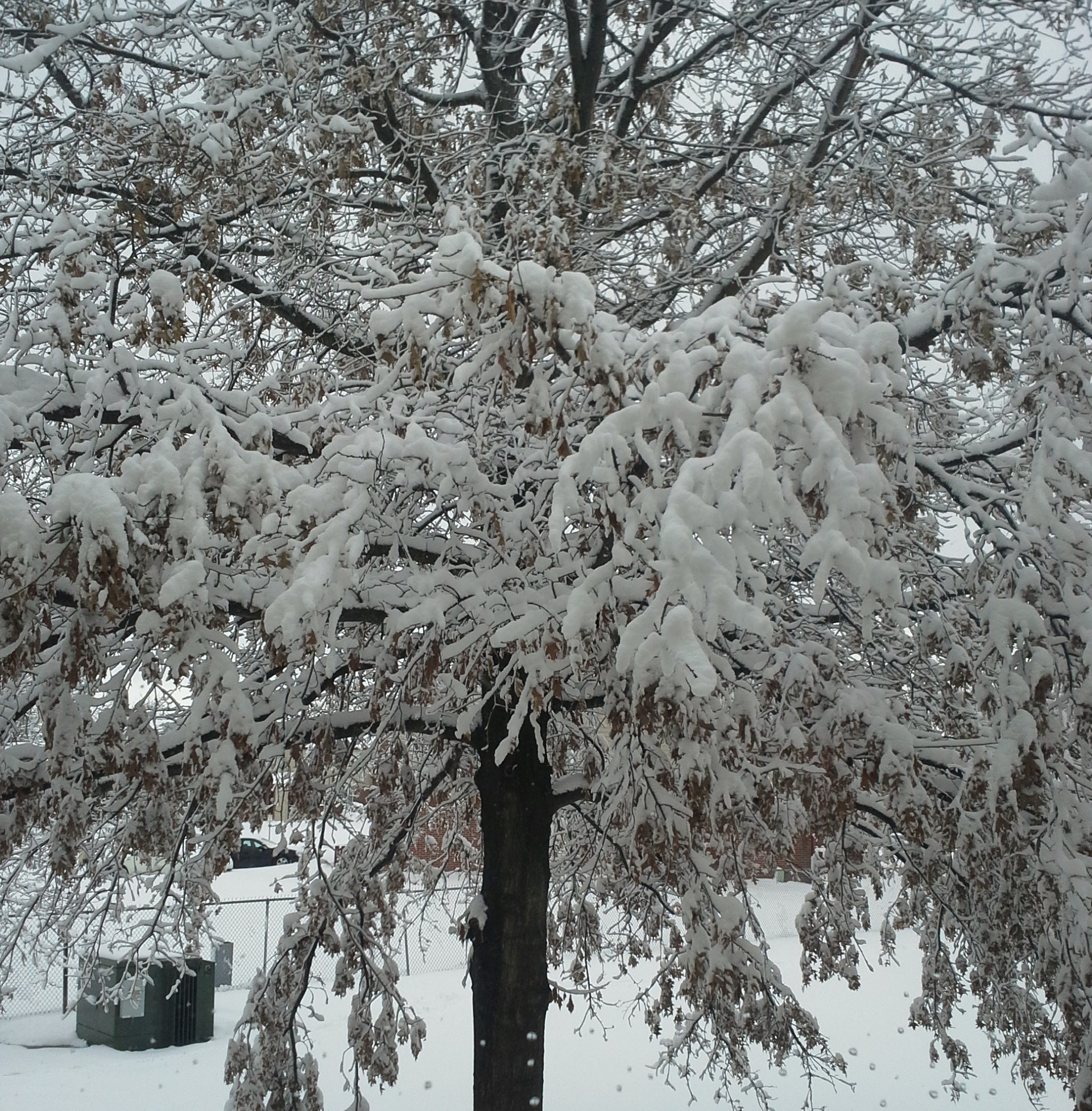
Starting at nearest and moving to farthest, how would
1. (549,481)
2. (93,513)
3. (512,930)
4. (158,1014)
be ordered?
1. (93,513)
2. (549,481)
3. (512,930)
4. (158,1014)

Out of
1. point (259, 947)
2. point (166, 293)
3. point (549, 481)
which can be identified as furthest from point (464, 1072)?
point (166, 293)

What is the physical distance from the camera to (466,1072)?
1060 cm

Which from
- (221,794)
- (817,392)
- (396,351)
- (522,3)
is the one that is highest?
(522,3)

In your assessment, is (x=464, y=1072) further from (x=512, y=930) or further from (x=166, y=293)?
(x=166, y=293)

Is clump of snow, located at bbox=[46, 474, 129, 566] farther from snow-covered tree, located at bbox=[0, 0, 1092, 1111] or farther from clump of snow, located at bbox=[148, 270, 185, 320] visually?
clump of snow, located at bbox=[148, 270, 185, 320]

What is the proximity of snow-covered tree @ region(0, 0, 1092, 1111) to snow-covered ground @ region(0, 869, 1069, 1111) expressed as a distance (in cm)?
319

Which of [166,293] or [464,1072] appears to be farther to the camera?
[464,1072]

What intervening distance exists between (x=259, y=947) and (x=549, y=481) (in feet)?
53.0

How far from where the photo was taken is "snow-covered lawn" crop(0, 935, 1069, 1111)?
923 centimetres

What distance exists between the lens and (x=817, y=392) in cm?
251

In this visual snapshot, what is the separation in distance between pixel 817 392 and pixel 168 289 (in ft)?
8.09

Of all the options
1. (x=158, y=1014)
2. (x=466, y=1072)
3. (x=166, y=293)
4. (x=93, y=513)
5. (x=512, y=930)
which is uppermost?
(x=166, y=293)

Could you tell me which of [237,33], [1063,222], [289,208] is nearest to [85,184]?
[289,208]

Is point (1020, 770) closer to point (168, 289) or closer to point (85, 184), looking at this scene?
point (168, 289)
